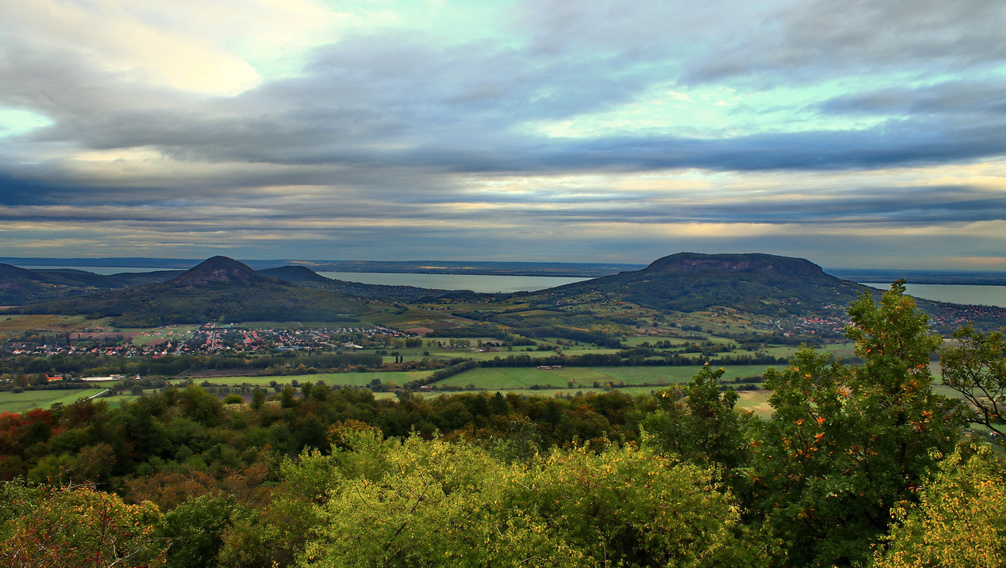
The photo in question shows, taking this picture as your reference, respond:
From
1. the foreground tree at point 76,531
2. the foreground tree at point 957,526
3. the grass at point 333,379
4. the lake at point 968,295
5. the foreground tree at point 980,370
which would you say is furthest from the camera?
the lake at point 968,295

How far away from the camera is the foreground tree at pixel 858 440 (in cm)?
1576

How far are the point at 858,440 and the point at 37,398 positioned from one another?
10707 centimetres

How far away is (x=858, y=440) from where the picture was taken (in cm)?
1662

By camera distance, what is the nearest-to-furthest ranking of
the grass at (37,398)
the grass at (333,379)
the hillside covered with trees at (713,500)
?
1. the hillside covered with trees at (713,500)
2. the grass at (37,398)
3. the grass at (333,379)

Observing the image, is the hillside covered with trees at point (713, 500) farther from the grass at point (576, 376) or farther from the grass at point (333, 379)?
the grass at point (333, 379)

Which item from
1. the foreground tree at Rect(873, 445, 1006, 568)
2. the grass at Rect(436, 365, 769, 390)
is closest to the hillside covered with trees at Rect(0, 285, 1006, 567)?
the foreground tree at Rect(873, 445, 1006, 568)

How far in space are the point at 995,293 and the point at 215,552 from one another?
223 m

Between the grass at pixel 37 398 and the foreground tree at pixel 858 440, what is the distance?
89.0m

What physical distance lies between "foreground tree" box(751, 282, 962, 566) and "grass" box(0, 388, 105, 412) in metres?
89.0

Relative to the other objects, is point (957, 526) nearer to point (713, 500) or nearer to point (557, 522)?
point (713, 500)

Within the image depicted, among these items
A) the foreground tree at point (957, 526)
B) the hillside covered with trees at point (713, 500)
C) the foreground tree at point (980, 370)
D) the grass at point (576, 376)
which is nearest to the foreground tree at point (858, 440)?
the hillside covered with trees at point (713, 500)

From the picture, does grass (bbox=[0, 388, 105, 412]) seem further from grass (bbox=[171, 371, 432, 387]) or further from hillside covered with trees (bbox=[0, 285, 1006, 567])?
hillside covered with trees (bbox=[0, 285, 1006, 567])

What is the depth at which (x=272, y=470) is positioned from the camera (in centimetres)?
4378

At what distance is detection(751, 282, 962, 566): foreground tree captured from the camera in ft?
51.7
